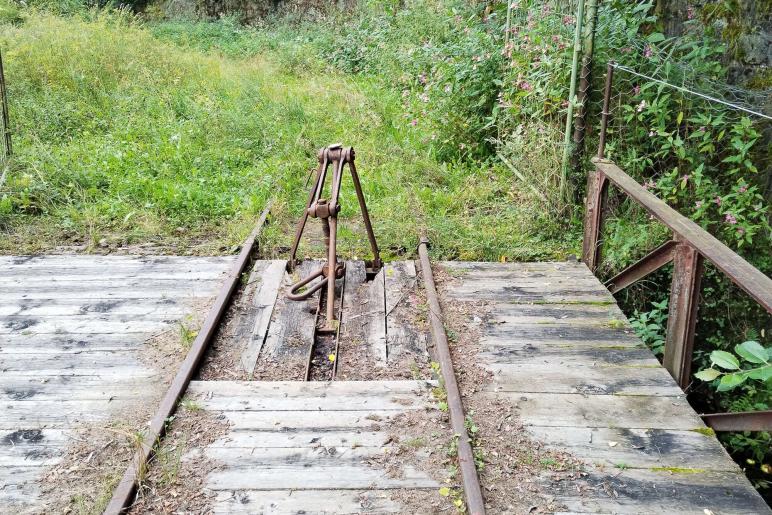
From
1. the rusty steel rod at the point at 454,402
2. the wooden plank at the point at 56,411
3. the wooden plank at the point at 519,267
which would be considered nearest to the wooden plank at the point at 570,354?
the rusty steel rod at the point at 454,402

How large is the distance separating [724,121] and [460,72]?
141 inches

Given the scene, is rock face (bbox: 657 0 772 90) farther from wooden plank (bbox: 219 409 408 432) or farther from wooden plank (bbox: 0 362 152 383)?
wooden plank (bbox: 0 362 152 383)

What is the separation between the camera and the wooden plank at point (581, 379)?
3.89 metres

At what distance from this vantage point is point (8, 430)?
3.54 m

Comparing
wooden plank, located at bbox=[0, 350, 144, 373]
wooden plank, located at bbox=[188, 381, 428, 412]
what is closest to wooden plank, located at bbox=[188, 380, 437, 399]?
wooden plank, located at bbox=[188, 381, 428, 412]

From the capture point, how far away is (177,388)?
381 cm

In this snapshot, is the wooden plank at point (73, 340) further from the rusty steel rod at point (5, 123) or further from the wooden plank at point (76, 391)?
the rusty steel rod at point (5, 123)

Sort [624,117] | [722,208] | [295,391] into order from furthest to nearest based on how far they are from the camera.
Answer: [624,117] < [722,208] < [295,391]

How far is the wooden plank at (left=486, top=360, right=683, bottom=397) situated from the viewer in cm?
389

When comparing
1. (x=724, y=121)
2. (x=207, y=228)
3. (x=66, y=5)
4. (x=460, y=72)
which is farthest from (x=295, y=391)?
(x=66, y=5)

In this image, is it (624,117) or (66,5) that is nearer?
(624,117)

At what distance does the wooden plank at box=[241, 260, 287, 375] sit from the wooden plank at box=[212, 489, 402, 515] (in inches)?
47.1

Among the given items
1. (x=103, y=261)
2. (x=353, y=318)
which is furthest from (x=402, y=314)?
(x=103, y=261)

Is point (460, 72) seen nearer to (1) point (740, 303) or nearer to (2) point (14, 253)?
(1) point (740, 303)
